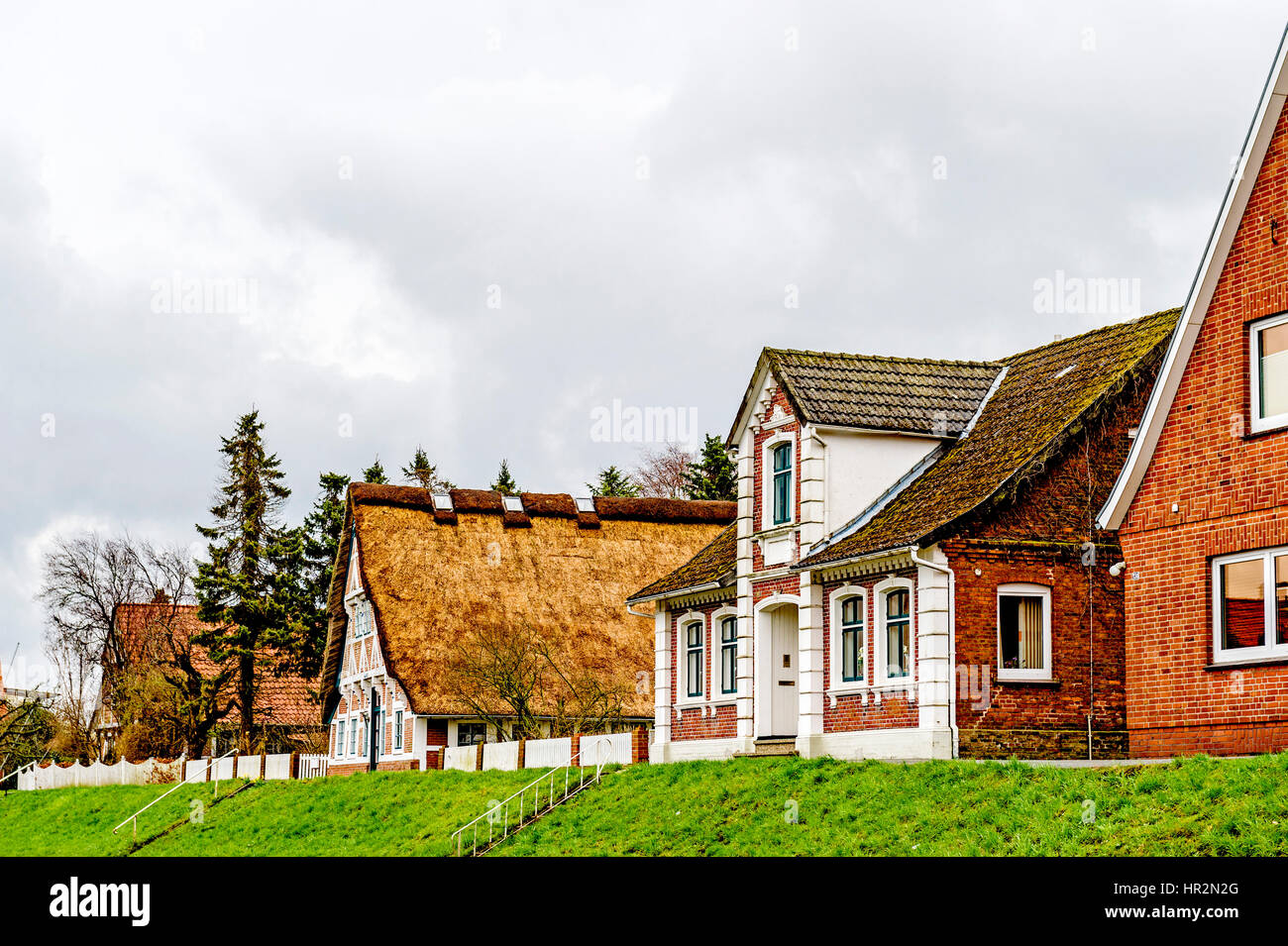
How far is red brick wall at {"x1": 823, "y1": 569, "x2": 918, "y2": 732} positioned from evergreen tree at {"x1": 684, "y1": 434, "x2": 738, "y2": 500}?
146 ft

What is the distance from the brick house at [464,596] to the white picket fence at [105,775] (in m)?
5.71

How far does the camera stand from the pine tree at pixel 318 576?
65438 millimetres

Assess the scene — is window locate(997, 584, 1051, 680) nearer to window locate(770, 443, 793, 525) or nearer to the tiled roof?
window locate(770, 443, 793, 525)

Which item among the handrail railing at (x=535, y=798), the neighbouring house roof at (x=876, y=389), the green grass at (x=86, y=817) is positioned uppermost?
the neighbouring house roof at (x=876, y=389)

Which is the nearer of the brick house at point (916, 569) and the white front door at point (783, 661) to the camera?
the brick house at point (916, 569)

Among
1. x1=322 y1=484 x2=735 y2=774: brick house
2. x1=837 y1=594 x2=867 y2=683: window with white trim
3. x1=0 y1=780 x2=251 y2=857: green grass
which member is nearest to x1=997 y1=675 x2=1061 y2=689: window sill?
x1=837 y1=594 x2=867 y2=683: window with white trim

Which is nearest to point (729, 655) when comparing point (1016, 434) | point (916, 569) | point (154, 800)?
point (916, 569)

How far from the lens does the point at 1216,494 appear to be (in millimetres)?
21812

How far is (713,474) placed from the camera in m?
77.8

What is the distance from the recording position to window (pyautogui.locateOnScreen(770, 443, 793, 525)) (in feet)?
105

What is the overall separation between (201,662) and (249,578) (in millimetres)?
8159

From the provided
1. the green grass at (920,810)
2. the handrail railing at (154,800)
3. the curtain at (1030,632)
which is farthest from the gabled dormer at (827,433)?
the handrail railing at (154,800)

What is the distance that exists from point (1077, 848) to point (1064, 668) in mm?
10004

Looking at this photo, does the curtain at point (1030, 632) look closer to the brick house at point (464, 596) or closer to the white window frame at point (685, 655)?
the white window frame at point (685, 655)
